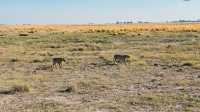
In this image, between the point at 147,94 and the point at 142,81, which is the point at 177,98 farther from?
the point at 142,81

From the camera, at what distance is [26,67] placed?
2689cm

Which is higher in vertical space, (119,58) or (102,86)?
(102,86)

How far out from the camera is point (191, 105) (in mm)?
14203

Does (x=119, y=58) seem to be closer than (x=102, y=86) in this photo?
No

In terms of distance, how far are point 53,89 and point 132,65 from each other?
29.7 ft

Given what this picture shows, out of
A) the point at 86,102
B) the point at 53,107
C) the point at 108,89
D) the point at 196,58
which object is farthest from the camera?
the point at 196,58

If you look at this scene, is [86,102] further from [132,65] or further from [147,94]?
[132,65]

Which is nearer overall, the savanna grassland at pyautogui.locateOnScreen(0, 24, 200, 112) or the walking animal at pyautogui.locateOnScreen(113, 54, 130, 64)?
the savanna grassland at pyautogui.locateOnScreen(0, 24, 200, 112)

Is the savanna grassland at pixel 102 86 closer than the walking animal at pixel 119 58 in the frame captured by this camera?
Yes

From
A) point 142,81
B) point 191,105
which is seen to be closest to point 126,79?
point 142,81

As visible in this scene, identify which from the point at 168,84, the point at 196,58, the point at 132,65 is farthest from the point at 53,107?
the point at 196,58

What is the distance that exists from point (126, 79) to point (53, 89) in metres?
4.00

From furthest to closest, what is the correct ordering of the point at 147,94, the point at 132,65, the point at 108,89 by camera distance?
the point at 132,65 → the point at 108,89 → the point at 147,94

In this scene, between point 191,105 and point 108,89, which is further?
point 108,89
